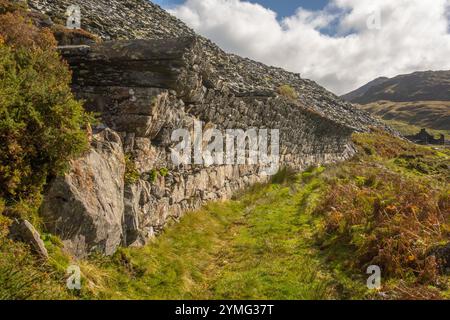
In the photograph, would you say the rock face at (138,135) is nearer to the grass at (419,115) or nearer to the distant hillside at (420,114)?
the grass at (419,115)

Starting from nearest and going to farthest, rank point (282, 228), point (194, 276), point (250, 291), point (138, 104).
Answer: point (250, 291)
point (194, 276)
point (138, 104)
point (282, 228)

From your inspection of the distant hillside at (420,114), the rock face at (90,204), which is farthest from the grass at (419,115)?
the rock face at (90,204)

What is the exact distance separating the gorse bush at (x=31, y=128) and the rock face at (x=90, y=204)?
0.29 meters

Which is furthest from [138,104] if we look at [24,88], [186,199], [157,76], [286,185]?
[286,185]

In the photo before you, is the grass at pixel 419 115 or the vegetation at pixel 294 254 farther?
the grass at pixel 419 115

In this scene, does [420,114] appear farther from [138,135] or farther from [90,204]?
[90,204]

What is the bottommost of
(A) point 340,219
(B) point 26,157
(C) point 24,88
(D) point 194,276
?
(D) point 194,276

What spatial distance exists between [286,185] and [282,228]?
306 inches

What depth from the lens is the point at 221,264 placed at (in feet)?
27.6

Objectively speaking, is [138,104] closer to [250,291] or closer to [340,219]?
[250,291]

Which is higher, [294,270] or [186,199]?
[186,199]

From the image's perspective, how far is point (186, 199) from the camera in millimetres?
11312

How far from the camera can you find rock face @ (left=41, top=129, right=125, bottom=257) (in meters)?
5.95

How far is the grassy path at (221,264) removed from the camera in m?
6.48
